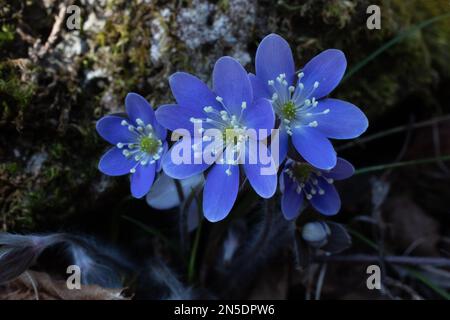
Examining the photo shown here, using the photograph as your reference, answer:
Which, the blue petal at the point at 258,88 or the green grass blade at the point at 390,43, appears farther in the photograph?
the green grass blade at the point at 390,43

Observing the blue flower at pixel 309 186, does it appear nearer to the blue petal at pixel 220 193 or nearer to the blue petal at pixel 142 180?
the blue petal at pixel 220 193

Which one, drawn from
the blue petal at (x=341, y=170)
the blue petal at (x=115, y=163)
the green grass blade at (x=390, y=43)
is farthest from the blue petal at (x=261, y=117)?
the green grass blade at (x=390, y=43)

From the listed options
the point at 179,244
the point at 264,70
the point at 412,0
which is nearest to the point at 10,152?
the point at 179,244

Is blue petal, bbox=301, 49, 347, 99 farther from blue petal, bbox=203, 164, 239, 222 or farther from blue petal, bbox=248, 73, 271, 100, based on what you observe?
blue petal, bbox=203, 164, 239, 222

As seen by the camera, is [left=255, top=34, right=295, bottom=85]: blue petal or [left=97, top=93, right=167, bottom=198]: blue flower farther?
[left=97, top=93, right=167, bottom=198]: blue flower

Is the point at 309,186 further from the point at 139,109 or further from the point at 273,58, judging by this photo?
the point at 139,109

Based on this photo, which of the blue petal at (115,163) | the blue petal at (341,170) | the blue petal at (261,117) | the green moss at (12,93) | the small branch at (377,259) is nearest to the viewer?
the blue petal at (261,117)

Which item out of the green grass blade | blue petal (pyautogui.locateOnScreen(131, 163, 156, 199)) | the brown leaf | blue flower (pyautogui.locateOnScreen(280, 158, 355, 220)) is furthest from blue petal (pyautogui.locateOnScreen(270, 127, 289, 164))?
the brown leaf
